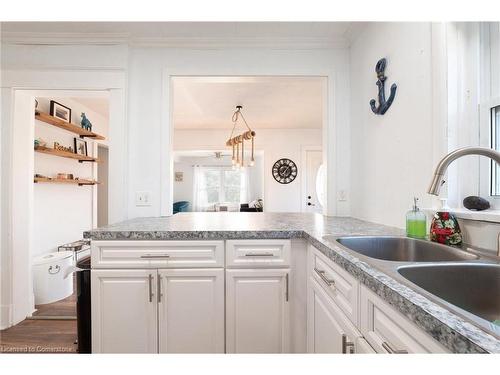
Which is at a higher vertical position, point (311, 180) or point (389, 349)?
point (311, 180)

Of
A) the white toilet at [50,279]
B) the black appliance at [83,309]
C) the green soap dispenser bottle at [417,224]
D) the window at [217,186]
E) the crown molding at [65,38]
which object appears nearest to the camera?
the green soap dispenser bottle at [417,224]

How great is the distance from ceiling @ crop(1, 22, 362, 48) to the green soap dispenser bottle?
1.46m

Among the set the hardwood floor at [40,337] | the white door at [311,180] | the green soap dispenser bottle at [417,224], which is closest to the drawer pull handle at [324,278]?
the green soap dispenser bottle at [417,224]

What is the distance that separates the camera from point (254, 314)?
1.42m

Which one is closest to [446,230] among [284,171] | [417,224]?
[417,224]

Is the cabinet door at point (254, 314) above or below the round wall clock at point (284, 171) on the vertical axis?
below

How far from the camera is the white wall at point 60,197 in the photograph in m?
3.03

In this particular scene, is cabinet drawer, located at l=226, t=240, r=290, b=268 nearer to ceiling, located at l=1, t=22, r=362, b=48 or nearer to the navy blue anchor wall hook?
the navy blue anchor wall hook

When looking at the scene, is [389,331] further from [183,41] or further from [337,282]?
[183,41]

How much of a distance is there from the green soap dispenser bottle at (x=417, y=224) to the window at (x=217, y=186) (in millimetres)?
8331

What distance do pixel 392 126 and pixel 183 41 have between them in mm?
1708

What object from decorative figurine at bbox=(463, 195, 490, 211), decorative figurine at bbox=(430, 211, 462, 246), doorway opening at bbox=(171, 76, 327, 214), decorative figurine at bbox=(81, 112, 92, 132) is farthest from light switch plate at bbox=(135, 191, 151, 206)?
decorative figurine at bbox=(81, 112, 92, 132)

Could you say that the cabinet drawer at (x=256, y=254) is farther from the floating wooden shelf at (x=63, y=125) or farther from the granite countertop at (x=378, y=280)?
the floating wooden shelf at (x=63, y=125)

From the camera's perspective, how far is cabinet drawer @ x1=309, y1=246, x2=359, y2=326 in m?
0.85
